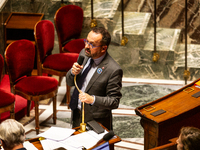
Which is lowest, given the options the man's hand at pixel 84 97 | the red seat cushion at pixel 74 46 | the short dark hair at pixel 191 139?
the short dark hair at pixel 191 139

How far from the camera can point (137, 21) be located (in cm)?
528

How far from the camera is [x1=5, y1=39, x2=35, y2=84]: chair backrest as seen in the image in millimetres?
3639

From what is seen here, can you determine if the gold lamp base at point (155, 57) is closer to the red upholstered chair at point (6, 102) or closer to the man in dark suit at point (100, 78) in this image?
the red upholstered chair at point (6, 102)

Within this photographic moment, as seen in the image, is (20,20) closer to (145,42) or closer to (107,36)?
(145,42)

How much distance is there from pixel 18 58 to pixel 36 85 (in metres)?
0.36

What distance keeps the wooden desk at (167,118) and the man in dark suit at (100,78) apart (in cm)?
36

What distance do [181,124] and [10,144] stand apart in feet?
5.02

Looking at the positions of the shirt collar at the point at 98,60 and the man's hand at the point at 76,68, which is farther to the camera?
the shirt collar at the point at 98,60

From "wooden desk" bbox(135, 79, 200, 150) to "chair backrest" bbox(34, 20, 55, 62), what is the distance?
1782 millimetres

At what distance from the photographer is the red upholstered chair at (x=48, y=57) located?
417cm

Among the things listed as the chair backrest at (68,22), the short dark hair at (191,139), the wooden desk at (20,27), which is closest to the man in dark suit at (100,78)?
the short dark hair at (191,139)

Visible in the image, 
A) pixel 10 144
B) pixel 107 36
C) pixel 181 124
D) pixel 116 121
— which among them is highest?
pixel 107 36

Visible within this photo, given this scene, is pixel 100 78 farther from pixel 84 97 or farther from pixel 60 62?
pixel 60 62

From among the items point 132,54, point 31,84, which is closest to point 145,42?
point 132,54
